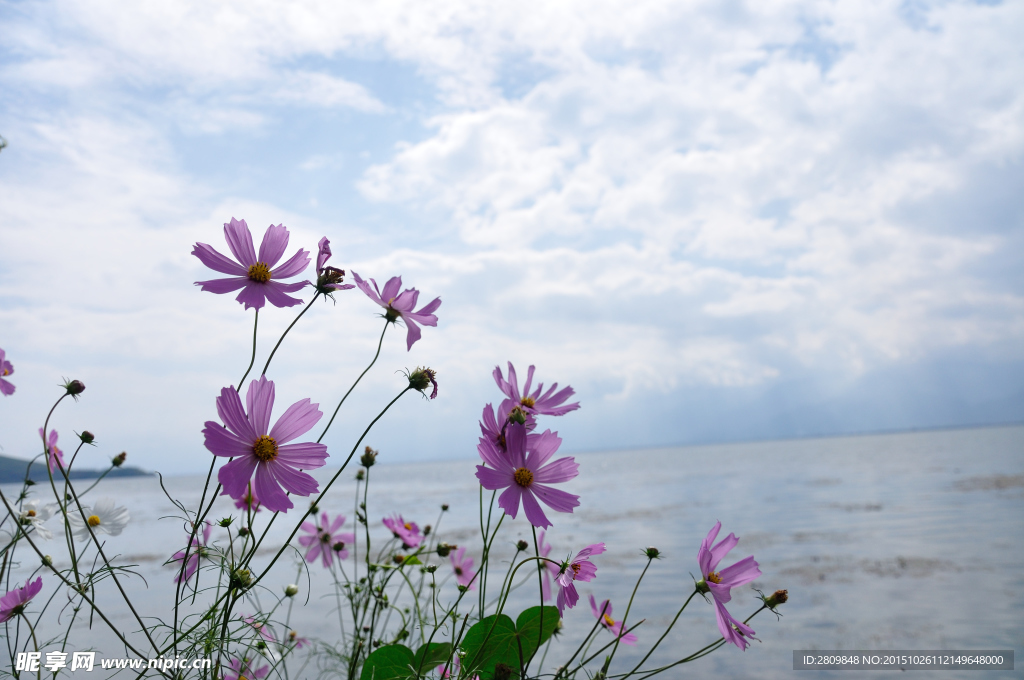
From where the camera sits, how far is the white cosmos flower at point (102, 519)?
3.83 ft

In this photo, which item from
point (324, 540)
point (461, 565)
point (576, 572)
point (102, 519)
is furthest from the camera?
point (461, 565)

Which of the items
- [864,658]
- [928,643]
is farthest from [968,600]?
[864,658]

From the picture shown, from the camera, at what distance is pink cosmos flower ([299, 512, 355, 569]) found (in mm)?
1791

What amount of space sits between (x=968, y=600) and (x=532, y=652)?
5.04 metres

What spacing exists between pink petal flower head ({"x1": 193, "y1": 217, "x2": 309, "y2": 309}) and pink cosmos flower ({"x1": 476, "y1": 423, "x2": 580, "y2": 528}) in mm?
327

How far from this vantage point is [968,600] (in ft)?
14.9

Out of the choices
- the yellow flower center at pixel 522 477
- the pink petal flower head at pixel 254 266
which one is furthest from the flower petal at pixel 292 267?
the yellow flower center at pixel 522 477

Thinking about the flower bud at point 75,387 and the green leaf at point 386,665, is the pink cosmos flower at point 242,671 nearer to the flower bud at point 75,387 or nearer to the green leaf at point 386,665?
the green leaf at point 386,665

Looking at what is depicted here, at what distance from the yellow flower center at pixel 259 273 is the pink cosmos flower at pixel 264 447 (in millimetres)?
135

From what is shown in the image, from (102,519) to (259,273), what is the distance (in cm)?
91

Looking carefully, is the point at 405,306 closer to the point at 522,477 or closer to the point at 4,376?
the point at 522,477

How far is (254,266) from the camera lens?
0.79 m

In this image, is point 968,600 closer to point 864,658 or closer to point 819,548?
point 864,658

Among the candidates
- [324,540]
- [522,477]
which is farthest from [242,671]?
[324,540]
